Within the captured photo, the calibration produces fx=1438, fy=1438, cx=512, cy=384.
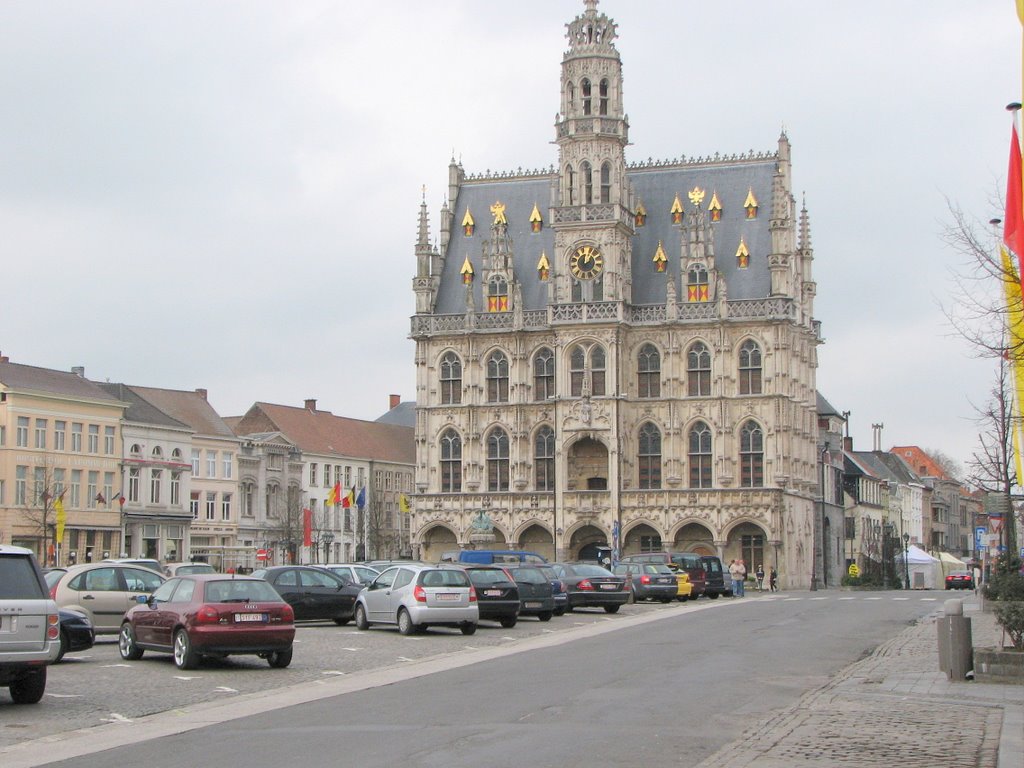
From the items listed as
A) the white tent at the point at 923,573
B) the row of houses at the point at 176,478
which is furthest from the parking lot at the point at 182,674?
the white tent at the point at 923,573

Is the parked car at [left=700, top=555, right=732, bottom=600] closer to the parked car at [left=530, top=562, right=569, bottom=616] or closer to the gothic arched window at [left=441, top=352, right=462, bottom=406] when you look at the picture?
the parked car at [left=530, top=562, right=569, bottom=616]

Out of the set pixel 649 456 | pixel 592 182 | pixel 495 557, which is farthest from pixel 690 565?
pixel 592 182

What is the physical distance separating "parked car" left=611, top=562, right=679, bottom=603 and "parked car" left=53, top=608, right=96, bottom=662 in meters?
26.5

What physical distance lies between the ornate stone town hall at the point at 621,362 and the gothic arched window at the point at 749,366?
91 millimetres

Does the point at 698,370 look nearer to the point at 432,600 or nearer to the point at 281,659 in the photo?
the point at 432,600

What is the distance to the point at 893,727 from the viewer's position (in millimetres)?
15836

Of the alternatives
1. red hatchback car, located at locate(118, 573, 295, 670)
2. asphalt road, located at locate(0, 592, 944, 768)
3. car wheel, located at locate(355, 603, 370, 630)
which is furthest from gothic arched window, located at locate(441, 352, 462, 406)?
red hatchback car, located at locate(118, 573, 295, 670)

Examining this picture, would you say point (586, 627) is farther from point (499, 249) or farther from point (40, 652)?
point (499, 249)

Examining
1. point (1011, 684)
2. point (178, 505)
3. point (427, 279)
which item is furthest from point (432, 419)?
point (1011, 684)

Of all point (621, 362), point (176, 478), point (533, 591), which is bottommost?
point (533, 591)

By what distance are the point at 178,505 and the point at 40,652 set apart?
67679mm

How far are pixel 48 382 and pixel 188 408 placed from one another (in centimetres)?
1421

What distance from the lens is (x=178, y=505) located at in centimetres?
8356

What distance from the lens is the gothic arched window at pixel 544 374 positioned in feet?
251
